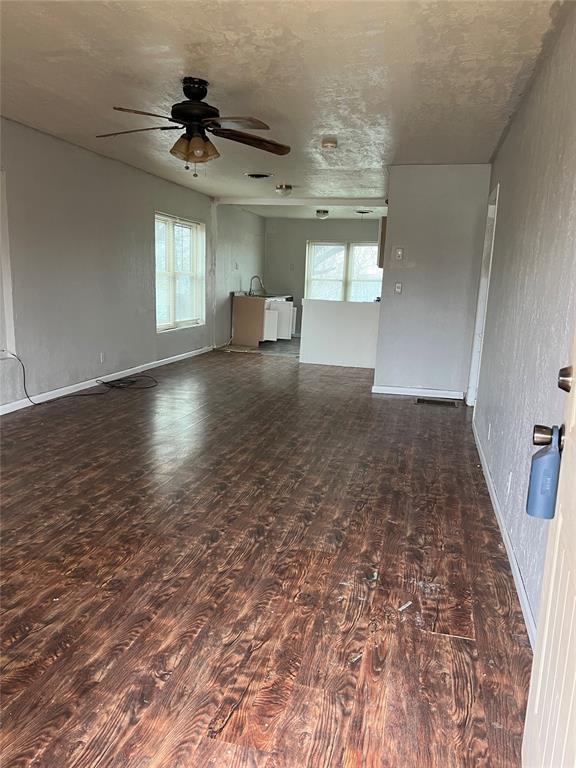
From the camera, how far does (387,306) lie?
5.56 m

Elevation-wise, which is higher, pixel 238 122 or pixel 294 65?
pixel 294 65

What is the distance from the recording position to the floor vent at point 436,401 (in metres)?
5.30

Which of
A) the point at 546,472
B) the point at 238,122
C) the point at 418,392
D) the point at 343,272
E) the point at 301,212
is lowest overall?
the point at 418,392

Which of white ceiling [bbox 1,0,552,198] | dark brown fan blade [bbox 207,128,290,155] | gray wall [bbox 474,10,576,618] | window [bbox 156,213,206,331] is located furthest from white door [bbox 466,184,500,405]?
window [bbox 156,213,206,331]

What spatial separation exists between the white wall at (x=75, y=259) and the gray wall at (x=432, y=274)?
2.96 m

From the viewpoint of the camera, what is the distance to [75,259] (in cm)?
515

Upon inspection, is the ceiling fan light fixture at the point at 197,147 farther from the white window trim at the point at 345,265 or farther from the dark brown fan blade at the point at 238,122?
the white window trim at the point at 345,265

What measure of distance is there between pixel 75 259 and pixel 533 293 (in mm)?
4326

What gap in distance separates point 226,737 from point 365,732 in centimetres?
39

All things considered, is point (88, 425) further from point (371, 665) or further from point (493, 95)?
point (493, 95)

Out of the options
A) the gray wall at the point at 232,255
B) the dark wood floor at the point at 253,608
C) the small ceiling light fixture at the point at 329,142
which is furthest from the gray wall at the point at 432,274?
the gray wall at the point at 232,255

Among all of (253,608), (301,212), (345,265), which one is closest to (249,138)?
(253,608)

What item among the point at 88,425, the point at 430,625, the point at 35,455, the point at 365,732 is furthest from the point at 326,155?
the point at 365,732

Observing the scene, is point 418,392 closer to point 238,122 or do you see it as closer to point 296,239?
point 238,122
